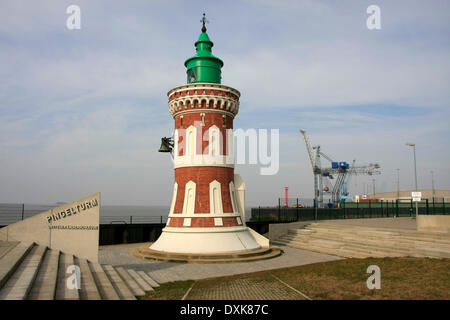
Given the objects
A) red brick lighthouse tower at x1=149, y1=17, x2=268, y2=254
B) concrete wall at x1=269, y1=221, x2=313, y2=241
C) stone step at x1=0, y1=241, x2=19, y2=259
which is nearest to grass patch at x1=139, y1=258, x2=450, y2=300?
red brick lighthouse tower at x1=149, y1=17, x2=268, y2=254

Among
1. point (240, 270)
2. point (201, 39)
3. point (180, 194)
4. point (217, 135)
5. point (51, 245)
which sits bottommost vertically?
point (240, 270)

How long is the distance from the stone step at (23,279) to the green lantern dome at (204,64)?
14.8 meters

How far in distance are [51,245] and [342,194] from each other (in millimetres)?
133020

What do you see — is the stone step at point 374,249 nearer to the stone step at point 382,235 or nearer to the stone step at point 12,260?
the stone step at point 382,235

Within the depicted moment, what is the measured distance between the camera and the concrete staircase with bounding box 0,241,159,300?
30.8ft

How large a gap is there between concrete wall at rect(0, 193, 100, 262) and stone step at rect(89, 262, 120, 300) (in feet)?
6.28

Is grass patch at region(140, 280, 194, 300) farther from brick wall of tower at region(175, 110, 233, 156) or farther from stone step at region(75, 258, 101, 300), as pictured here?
brick wall of tower at region(175, 110, 233, 156)

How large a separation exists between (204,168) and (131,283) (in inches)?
408

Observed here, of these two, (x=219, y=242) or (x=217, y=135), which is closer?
(x=219, y=242)

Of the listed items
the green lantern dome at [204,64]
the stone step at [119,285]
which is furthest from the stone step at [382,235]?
the stone step at [119,285]

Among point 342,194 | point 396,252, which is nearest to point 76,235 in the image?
point 396,252
